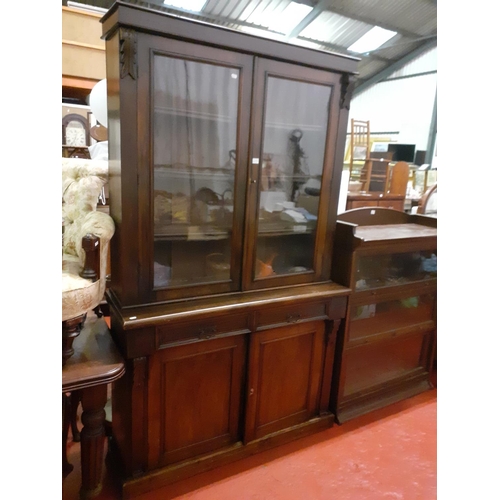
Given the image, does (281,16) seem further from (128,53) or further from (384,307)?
(128,53)

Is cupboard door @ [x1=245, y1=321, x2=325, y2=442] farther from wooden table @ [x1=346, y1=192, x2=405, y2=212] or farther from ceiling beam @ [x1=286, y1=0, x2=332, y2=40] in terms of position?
Answer: ceiling beam @ [x1=286, y1=0, x2=332, y2=40]

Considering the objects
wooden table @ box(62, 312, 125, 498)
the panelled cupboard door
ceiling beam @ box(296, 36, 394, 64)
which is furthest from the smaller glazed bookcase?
ceiling beam @ box(296, 36, 394, 64)

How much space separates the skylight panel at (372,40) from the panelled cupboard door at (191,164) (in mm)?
5691

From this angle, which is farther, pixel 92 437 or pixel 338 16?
pixel 338 16

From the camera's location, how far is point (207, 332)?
1.57 meters

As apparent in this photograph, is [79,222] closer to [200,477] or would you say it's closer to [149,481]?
[149,481]

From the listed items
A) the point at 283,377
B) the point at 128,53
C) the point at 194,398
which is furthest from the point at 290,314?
the point at 128,53

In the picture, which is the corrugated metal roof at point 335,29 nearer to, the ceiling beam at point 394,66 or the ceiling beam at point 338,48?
the ceiling beam at point 338,48

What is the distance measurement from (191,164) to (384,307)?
4.96 feet

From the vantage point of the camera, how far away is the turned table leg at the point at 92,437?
1361 millimetres

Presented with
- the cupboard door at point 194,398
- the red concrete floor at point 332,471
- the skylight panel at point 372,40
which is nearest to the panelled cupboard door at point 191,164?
the cupboard door at point 194,398
